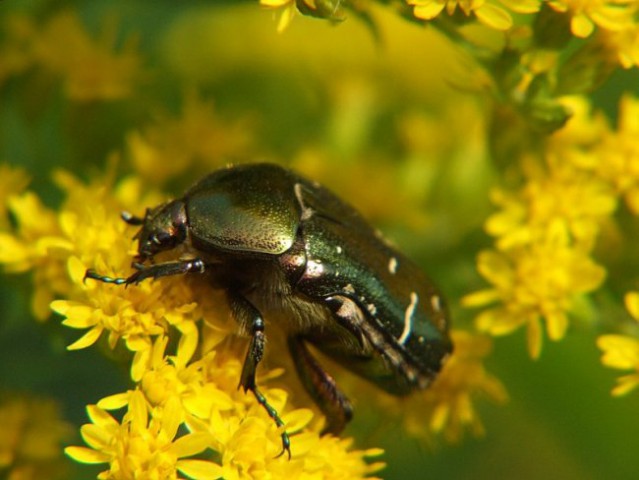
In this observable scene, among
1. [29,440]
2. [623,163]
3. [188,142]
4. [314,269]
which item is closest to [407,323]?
[314,269]

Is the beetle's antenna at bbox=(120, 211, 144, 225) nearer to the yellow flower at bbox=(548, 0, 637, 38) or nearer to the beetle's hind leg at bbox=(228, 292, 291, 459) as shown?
the beetle's hind leg at bbox=(228, 292, 291, 459)

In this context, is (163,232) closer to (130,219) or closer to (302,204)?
(130,219)

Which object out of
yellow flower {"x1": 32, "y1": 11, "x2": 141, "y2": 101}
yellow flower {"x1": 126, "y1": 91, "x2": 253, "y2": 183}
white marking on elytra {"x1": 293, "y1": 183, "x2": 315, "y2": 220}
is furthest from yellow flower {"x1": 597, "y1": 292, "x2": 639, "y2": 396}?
yellow flower {"x1": 32, "y1": 11, "x2": 141, "y2": 101}

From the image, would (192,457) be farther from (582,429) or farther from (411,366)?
(582,429)

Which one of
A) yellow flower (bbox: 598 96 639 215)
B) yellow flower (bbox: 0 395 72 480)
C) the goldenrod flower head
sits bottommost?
yellow flower (bbox: 0 395 72 480)


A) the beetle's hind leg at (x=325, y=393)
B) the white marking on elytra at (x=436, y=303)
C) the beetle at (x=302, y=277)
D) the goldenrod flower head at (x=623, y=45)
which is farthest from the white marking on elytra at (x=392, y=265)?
the goldenrod flower head at (x=623, y=45)

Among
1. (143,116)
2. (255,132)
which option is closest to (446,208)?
(255,132)

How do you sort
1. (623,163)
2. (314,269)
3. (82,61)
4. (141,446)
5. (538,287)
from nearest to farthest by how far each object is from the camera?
(141,446) < (314,269) < (538,287) < (623,163) < (82,61)
